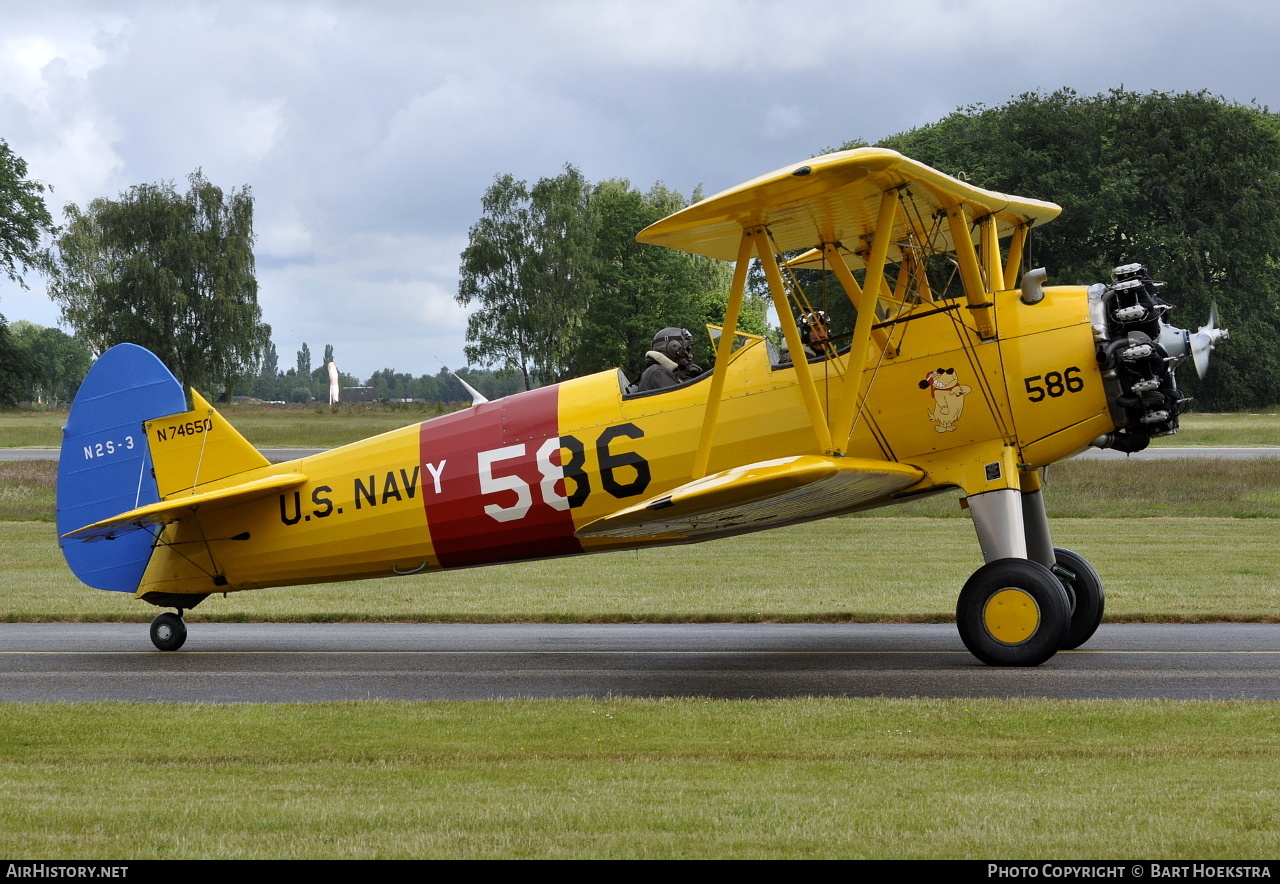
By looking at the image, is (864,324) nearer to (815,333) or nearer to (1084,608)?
(815,333)

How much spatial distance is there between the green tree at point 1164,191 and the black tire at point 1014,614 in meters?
45.5

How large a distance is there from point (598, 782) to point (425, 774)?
0.98 meters

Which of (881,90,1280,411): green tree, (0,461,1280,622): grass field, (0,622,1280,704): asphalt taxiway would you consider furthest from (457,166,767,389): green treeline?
(0,622,1280,704): asphalt taxiway

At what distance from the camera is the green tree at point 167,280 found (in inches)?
2648

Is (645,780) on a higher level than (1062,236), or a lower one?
lower

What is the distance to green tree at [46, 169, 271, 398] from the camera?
6725cm

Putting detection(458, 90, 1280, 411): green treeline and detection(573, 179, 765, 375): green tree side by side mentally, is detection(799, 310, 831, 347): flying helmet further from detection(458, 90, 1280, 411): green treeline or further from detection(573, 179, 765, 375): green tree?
detection(573, 179, 765, 375): green tree

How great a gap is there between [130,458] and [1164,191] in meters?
54.1

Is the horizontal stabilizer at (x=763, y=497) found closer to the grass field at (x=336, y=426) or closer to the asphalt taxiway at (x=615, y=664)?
the asphalt taxiway at (x=615, y=664)

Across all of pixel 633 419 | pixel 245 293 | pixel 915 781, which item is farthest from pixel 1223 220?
pixel 915 781

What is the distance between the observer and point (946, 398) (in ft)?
32.0

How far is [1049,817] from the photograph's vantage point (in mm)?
5383

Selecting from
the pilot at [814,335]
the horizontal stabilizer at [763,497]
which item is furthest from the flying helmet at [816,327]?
the horizontal stabilizer at [763,497]

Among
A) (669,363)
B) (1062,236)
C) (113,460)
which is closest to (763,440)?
(669,363)
